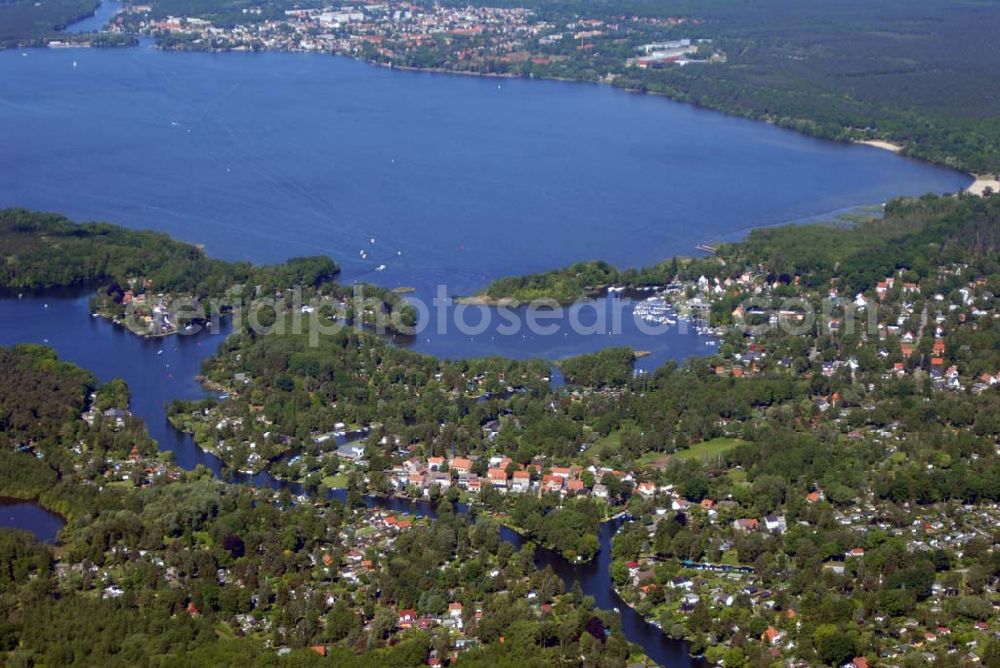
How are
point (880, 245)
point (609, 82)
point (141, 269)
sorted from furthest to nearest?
point (609, 82) → point (880, 245) → point (141, 269)

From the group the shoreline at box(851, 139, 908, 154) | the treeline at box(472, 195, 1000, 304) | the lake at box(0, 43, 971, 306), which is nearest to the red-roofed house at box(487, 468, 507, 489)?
the treeline at box(472, 195, 1000, 304)

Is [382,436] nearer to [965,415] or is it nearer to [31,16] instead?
[965,415]

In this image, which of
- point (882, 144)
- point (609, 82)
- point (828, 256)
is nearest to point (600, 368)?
point (828, 256)

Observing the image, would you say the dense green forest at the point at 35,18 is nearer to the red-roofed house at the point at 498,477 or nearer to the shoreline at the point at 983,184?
the shoreline at the point at 983,184

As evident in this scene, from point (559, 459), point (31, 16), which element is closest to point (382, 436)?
point (559, 459)

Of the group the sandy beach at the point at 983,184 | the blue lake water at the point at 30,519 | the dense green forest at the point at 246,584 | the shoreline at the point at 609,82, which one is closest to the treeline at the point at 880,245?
the sandy beach at the point at 983,184

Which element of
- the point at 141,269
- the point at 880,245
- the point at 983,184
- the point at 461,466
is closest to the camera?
the point at 461,466

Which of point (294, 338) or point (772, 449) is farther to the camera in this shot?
point (294, 338)

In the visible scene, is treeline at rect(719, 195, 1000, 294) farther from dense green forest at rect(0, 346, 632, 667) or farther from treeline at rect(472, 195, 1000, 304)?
dense green forest at rect(0, 346, 632, 667)

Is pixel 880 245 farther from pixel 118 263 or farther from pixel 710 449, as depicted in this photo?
pixel 118 263
